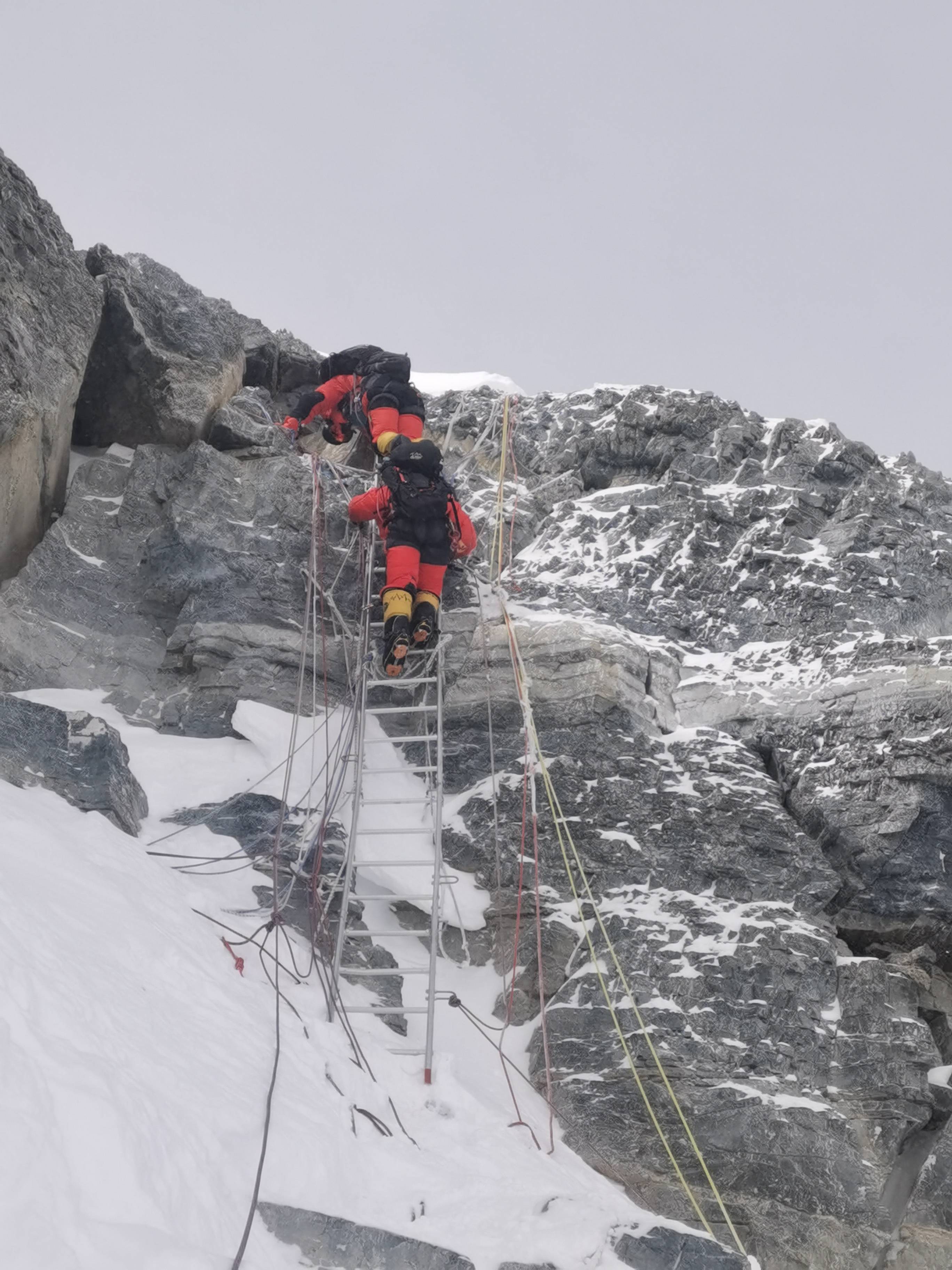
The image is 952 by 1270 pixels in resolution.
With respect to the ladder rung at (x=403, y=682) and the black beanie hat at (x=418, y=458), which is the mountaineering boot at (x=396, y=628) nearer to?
the ladder rung at (x=403, y=682)

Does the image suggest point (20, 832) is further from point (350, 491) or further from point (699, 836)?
point (350, 491)

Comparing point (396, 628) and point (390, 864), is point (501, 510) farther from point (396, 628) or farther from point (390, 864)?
point (390, 864)

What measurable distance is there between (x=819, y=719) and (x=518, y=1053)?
3.05m

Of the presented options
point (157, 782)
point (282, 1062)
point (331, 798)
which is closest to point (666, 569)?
point (331, 798)

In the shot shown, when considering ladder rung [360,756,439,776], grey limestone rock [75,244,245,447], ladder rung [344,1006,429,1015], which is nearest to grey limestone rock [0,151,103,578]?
grey limestone rock [75,244,245,447]

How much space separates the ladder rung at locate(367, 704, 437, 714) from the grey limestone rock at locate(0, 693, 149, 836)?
173cm

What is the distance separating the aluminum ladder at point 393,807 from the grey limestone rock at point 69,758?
1.31 meters

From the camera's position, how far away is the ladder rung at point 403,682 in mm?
7734

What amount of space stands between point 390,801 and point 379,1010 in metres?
1.24

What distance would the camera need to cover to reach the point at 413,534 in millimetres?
8375

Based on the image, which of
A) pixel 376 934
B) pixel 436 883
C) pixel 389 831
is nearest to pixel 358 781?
pixel 389 831

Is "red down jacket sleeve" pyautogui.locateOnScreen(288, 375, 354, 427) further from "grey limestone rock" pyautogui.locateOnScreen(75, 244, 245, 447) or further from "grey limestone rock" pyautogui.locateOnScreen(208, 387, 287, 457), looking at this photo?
"grey limestone rock" pyautogui.locateOnScreen(75, 244, 245, 447)

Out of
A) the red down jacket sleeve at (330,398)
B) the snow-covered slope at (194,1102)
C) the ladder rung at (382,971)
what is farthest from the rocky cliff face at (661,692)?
the ladder rung at (382,971)

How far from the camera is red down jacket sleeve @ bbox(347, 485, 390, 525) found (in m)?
8.62
